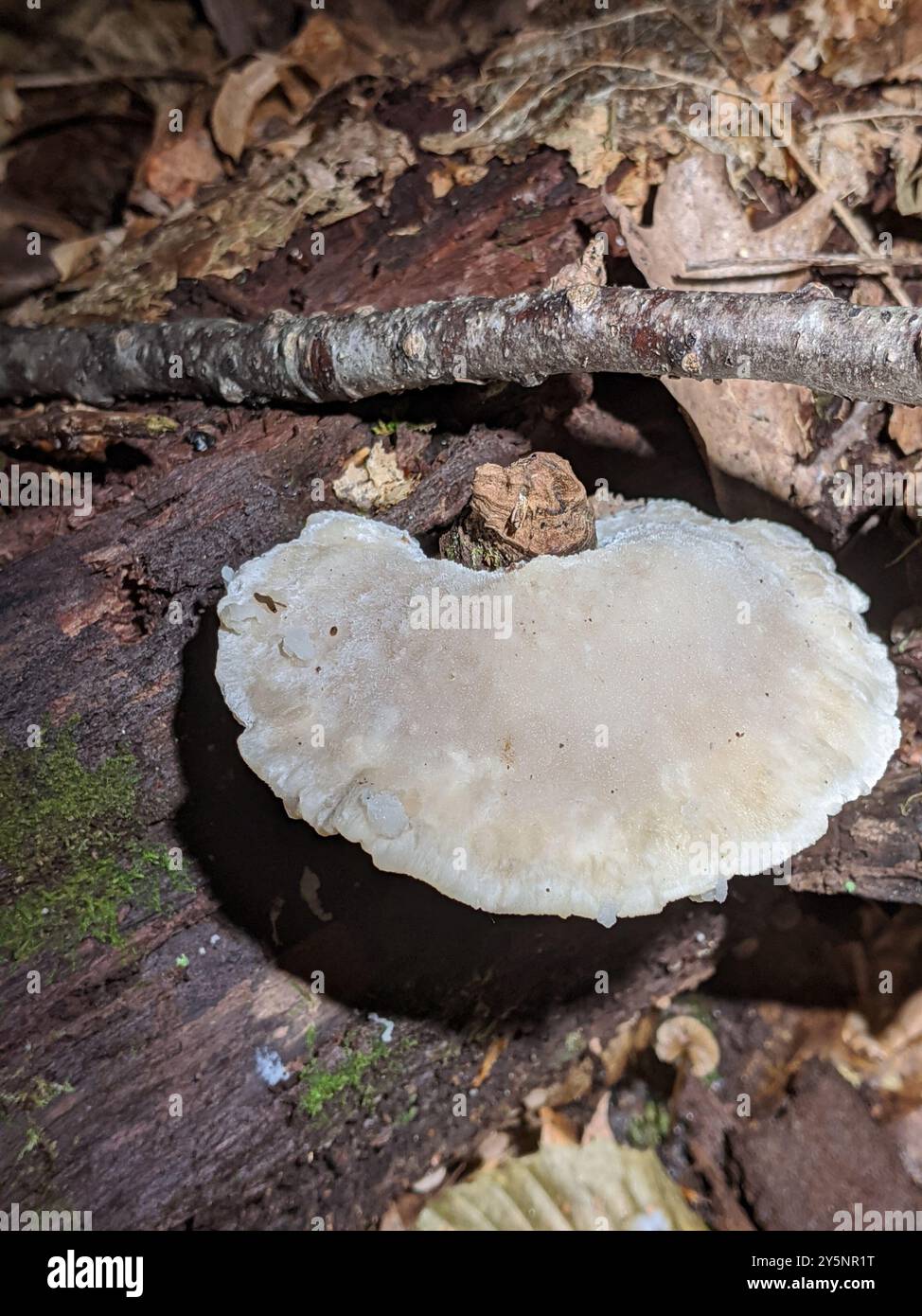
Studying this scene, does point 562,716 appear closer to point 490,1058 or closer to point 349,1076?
point 349,1076

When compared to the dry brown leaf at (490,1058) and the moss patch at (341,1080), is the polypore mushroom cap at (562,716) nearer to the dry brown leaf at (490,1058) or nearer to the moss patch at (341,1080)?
the moss patch at (341,1080)

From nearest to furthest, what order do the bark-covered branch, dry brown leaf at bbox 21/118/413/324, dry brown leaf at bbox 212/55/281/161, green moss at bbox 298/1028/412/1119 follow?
1. the bark-covered branch
2. green moss at bbox 298/1028/412/1119
3. dry brown leaf at bbox 21/118/413/324
4. dry brown leaf at bbox 212/55/281/161

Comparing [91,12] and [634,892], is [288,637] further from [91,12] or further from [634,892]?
[91,12]

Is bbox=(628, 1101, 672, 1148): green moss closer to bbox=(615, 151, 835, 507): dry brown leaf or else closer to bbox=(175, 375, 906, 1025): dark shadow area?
bbox=(175, 375, 906, 1025): dark shadow area

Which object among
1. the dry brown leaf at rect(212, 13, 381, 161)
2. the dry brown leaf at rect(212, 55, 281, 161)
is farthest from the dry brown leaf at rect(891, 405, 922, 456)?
the dry brown leaf at rect(212, 55, 281, 161)

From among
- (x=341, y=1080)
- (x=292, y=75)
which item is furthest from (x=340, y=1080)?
(x=292, y=75)

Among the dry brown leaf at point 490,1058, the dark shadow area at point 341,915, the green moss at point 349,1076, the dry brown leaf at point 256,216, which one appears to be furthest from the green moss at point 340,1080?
the dry brown leaf at point 256,216

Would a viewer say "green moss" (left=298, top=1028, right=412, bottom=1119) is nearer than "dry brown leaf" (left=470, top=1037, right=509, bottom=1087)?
Yes
